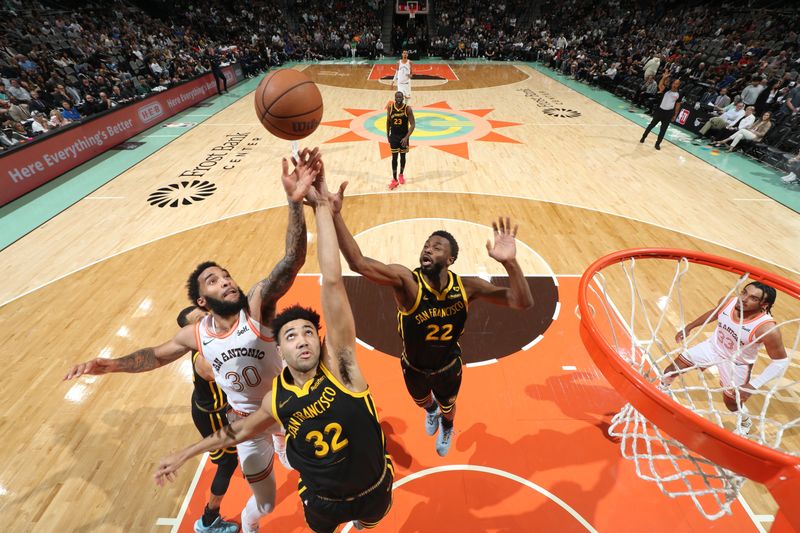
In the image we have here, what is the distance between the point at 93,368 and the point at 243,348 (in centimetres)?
100

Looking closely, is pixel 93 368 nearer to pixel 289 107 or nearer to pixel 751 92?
pixel 289 107

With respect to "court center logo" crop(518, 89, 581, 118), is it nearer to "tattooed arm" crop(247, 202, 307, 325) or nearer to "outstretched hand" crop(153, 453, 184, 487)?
"tattooed arm" crop(247, 202, 307, 325)

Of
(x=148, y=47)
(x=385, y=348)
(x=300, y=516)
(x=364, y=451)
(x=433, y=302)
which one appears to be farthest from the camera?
(x=148, y=47)

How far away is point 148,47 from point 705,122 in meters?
21.3

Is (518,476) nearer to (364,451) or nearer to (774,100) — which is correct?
(364,451)

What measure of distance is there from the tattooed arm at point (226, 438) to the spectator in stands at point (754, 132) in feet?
43.5

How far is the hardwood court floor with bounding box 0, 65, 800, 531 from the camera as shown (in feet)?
12.1

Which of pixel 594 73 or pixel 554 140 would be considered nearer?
pixel 554 140

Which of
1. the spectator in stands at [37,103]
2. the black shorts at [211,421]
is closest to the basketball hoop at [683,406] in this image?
the black shorts at [211,421]

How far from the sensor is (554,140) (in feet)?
39.0

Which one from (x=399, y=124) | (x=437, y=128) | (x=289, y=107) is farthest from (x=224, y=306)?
(x=437, y=128)

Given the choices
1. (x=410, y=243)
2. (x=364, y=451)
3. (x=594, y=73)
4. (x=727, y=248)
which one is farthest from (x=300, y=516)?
(x=594, y=73)

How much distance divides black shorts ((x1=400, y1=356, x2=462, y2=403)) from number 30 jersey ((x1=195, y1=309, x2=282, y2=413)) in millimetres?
1126

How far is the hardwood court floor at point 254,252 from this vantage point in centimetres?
370
